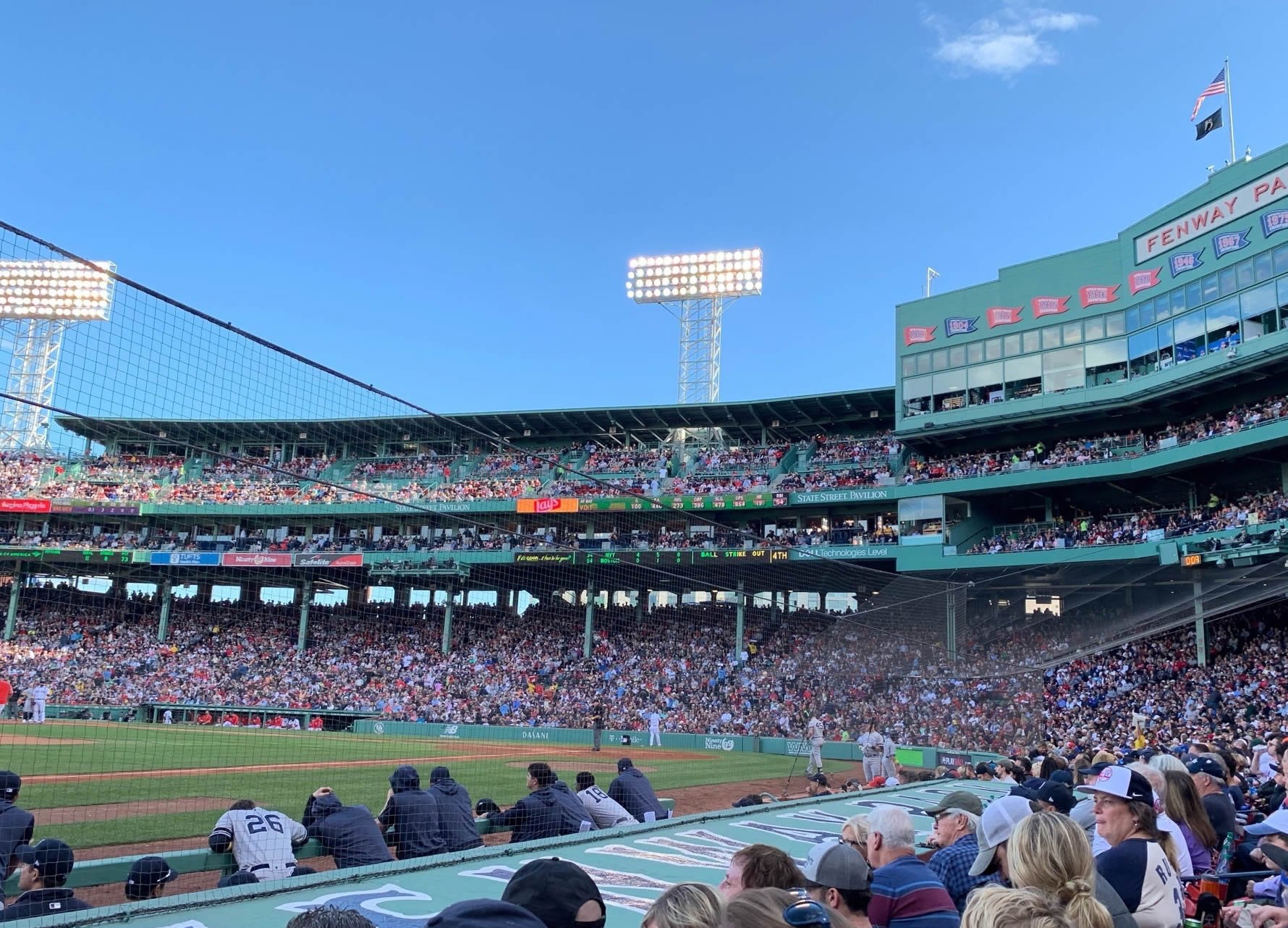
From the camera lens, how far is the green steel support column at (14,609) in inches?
1640

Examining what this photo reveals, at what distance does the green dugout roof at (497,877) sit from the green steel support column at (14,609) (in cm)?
4185

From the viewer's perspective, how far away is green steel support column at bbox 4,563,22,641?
1640 inches

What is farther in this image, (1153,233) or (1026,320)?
(1026,320)

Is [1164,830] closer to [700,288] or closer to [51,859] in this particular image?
[51,859]

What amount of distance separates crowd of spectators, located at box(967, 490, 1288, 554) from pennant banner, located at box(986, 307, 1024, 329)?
7.64 meters

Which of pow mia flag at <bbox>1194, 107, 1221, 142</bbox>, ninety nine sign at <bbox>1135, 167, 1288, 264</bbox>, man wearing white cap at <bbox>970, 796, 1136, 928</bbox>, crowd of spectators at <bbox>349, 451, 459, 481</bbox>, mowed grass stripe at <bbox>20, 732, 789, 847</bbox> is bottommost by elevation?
mowed grass stripe at <bbox>20, 732, 789, 847</bbox>

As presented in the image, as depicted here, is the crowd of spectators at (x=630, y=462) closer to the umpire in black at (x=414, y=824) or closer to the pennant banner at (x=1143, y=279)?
the pennant banner at (x=1143, y=279)

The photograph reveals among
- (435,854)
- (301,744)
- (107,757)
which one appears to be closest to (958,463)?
(301,744)

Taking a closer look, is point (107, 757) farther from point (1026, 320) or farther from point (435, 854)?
point (1026, 320)

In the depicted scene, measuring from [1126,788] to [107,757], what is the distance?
23.7 meters

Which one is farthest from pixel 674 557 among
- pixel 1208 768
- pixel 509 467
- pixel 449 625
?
pixel 1208 768

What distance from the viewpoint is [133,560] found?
42500 mm

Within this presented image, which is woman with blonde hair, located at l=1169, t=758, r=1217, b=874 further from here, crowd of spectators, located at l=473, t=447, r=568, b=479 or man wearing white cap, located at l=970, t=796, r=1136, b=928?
crowd of spectators, located at l=473, t=447, r=568, b=479

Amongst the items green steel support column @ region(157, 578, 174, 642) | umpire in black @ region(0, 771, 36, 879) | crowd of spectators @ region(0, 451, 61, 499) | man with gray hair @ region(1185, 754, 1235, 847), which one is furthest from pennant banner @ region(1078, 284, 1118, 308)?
crowd of spectators @ region(0, 451, 61, 499)
